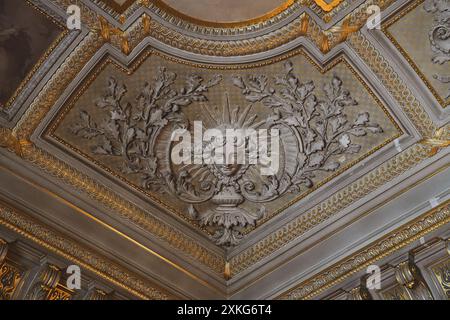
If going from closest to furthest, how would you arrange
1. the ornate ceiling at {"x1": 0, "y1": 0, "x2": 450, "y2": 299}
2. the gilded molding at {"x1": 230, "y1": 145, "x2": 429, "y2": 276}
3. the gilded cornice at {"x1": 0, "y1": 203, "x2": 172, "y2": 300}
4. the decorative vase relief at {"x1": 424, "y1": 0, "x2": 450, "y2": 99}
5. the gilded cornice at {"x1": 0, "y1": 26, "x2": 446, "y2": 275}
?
1. the decorative vase relief at {"x1": 424, "y1": 0, "x2": 450, "y2": 99}
2. the gilded cornice at {"x1": 0, "y1": 203, "x2": 172, "y2": 300}
3. the ornate ceiling at {"x1": 0, "y1": 0, "x2": 450, "y2": 299}
4. the gilded cornice at {"x1": 0, "y1": 26, "x2": 446, "y2": 275}
5. the gilded molding at {"x1": 230, "y1": 145, "x2": 429, "y2": 276}

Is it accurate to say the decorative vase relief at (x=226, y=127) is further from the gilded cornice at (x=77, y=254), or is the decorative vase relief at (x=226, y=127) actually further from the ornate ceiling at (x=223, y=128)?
the gilded cornice at (x=77, y=254)

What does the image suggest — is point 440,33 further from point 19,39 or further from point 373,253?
point 19,39

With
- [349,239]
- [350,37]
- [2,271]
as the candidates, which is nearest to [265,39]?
[350,37]

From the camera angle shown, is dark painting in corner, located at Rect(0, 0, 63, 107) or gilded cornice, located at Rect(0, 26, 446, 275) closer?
dark painting in corner, located at Rect(0, 0, 63, 107)

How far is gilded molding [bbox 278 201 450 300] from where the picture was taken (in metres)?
5.73

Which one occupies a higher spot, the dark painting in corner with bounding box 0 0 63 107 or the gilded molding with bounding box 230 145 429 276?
the dark painting in corner with bounding box 0 0 63 107

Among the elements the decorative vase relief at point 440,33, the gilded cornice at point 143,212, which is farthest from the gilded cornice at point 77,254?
the decorative vase relief at point 440,33

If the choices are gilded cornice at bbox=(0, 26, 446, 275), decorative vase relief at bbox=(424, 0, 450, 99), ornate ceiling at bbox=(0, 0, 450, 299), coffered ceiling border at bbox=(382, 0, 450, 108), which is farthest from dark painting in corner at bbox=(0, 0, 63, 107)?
decorative vase relief at bbox=(424, 0, 450, 99)

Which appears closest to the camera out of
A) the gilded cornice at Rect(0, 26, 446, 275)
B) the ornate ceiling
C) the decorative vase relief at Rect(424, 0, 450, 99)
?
the decorative vase relief at Rect(424, 0, 450, 99)

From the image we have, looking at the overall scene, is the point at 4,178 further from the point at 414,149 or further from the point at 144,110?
the point at 414,149

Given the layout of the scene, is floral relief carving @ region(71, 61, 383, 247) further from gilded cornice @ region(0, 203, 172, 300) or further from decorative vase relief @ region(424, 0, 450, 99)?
gilded cornice @ region(0, 203, 172, 300)

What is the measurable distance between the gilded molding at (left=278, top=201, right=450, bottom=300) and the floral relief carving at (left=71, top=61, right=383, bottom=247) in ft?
3.26

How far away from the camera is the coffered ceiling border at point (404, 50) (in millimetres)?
5684
